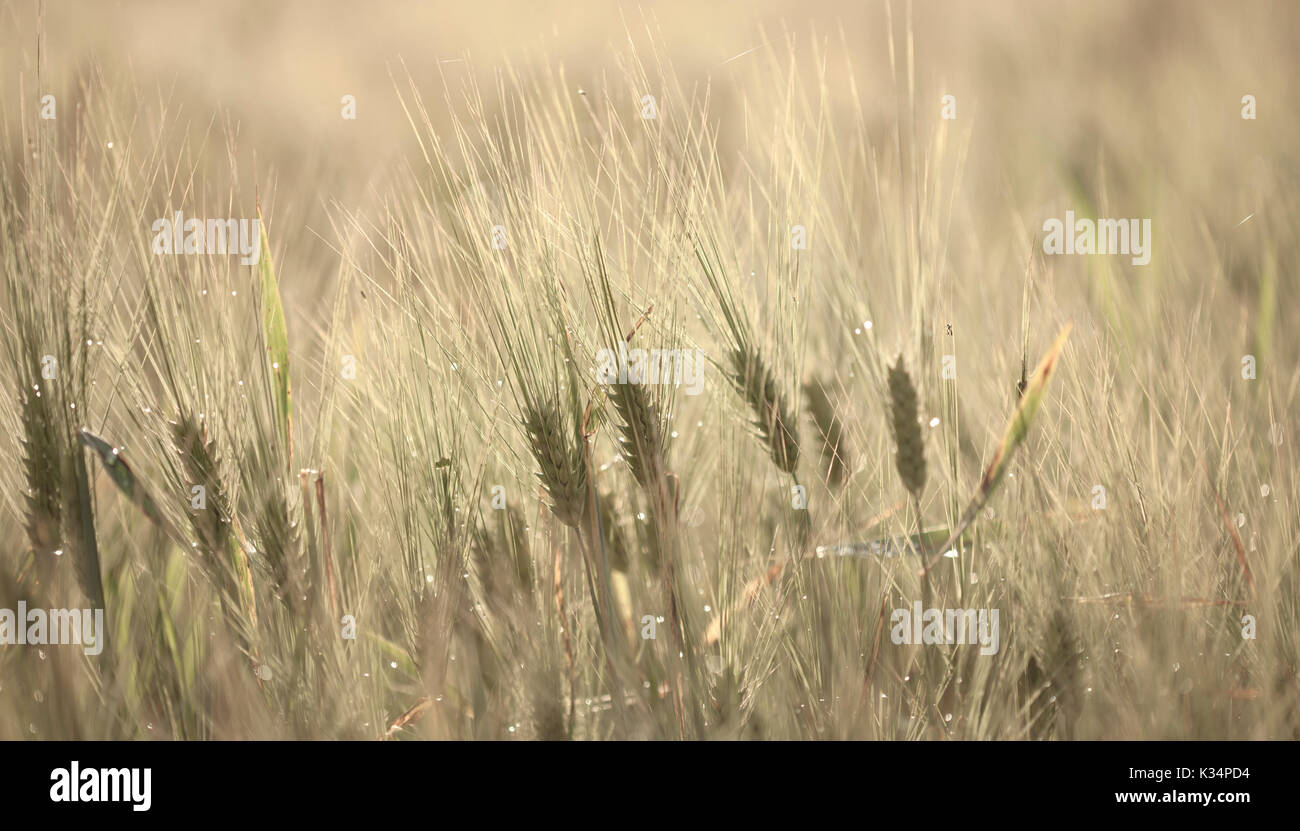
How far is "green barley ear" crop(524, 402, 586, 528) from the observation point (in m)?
0.63

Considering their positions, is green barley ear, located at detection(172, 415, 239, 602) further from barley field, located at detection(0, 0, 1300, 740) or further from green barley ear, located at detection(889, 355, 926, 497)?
green barley ear, located at detection(889, 355, 926, 497)

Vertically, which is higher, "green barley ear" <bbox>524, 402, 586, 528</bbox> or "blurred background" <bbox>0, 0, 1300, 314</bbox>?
"blurred background" <bbox>0, 0, 1300, 314</bbox>

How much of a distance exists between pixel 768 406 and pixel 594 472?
0.48 ft

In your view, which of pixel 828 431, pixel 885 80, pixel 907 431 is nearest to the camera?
pixel 907 431

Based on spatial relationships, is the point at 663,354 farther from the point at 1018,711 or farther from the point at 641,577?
the point at 1018,711

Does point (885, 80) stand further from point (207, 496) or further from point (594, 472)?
point (207, 496)

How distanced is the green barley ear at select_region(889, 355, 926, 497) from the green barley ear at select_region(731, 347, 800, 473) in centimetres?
8

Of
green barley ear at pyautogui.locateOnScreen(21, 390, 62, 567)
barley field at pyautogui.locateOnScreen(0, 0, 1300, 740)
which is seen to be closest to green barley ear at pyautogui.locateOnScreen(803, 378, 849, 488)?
barley field at pyautogui.locateOnScreen(0, 0, 1300, 740)

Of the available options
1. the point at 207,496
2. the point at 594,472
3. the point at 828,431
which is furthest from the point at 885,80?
A: the point at 207,496

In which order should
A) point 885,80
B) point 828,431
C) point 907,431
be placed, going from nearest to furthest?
point 907,431 < point 828,431 < point 885,80

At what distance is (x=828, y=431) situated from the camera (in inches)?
28.3
